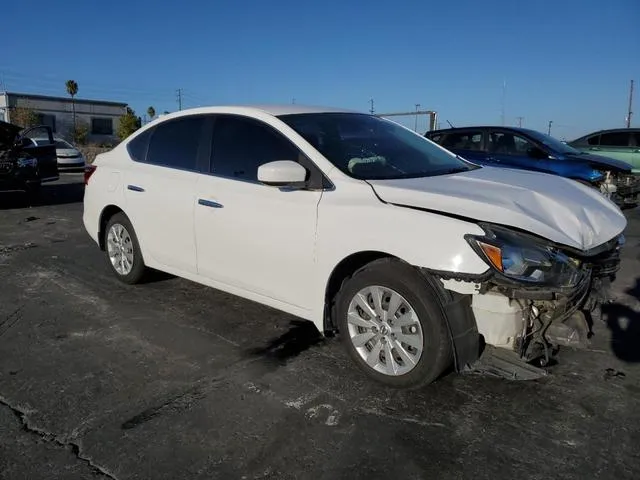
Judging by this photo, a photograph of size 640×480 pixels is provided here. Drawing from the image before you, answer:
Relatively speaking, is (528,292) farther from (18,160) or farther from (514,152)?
(18,160)

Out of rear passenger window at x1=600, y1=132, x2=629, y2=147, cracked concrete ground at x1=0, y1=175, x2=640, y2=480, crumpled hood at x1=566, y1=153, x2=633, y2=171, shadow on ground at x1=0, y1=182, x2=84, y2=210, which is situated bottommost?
cracked concrete ground at x1=0, y1=175, x2=640, y2=480

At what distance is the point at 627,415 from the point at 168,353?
294 centimetres

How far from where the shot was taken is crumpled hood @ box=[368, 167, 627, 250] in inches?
120

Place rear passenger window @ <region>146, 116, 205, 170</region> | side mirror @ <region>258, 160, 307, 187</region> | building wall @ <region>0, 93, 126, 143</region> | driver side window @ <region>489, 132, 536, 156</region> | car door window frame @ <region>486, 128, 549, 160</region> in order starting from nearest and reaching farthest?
side mirror @ <region>258, 160, 307, 187</region>
rear passenger window @ <region>146, 116, 205, 170</region>
car door window frame @ <region>486, 128, 549, 160</region>
driver side window @ <region>489, 132, 536, 156</region>
building wall @ <region>0, 93, 126, 143</region>

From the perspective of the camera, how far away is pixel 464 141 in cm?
1062

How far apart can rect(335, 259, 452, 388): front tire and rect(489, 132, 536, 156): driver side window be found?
24.9ft

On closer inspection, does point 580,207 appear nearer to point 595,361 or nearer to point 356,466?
point 595,361

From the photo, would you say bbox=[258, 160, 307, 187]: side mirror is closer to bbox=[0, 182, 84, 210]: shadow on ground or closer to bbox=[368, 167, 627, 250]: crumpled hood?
bbox=[368, 167, 627, 250]: crumpled hood

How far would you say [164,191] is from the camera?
474 cm

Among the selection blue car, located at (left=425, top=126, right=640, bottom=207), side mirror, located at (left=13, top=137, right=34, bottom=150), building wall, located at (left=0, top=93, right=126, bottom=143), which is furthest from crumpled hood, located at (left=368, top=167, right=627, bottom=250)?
building wall, located at (left=0, top=93, right=126, bottom=143)

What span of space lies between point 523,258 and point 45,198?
12.6 meters

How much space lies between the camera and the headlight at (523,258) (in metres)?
2.89

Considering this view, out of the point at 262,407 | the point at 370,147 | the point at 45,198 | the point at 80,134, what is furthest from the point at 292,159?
the point at 80,134

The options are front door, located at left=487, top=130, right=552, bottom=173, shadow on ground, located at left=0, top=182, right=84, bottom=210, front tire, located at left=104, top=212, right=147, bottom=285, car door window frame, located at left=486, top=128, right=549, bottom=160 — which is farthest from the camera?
shadow on ground, located at left=0, top=182, right=84, bottom=210
